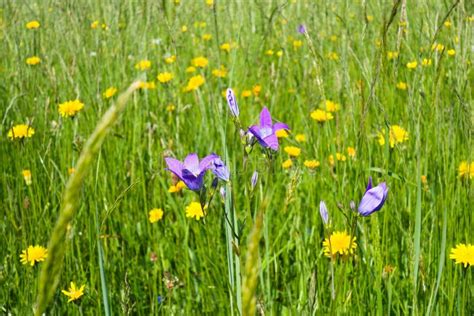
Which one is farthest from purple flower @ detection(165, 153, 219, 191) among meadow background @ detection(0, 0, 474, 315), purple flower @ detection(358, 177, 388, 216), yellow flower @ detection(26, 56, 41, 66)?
yellow flower @ detection(26, 56, 41, 66)

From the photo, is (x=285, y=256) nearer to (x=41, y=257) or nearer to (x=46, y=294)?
(x=41, y=257)

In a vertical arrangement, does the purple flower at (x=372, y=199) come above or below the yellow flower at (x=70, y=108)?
above

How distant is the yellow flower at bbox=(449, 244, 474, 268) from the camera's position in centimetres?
102

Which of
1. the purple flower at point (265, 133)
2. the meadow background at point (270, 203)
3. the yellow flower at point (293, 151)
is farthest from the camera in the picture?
the yellow flower at point (293, 151)

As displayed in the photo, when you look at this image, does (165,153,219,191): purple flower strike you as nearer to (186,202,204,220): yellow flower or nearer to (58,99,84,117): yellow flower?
(186,202,204,220): yellow flower

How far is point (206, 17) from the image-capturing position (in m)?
4.05

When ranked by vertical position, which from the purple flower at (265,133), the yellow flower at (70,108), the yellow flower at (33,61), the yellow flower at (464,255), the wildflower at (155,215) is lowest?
the wildflower at (155,215)

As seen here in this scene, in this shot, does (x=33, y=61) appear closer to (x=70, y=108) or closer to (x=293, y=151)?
(x=70, y=108)

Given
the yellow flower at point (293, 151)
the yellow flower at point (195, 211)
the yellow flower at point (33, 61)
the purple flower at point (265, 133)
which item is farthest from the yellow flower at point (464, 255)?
the yellow flower at point (33, 61)

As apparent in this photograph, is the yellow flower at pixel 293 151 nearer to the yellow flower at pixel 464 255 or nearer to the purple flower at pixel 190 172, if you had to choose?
the yellow flower at pixel 464 255

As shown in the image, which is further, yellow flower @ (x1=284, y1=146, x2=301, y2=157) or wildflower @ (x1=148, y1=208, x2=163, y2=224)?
yellow flower @ (x1=284, y1=146, x2=301, y2=157)

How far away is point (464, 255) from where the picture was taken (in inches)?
40.8

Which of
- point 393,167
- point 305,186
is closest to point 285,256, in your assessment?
point 305,186

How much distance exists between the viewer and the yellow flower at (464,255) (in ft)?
3.35
